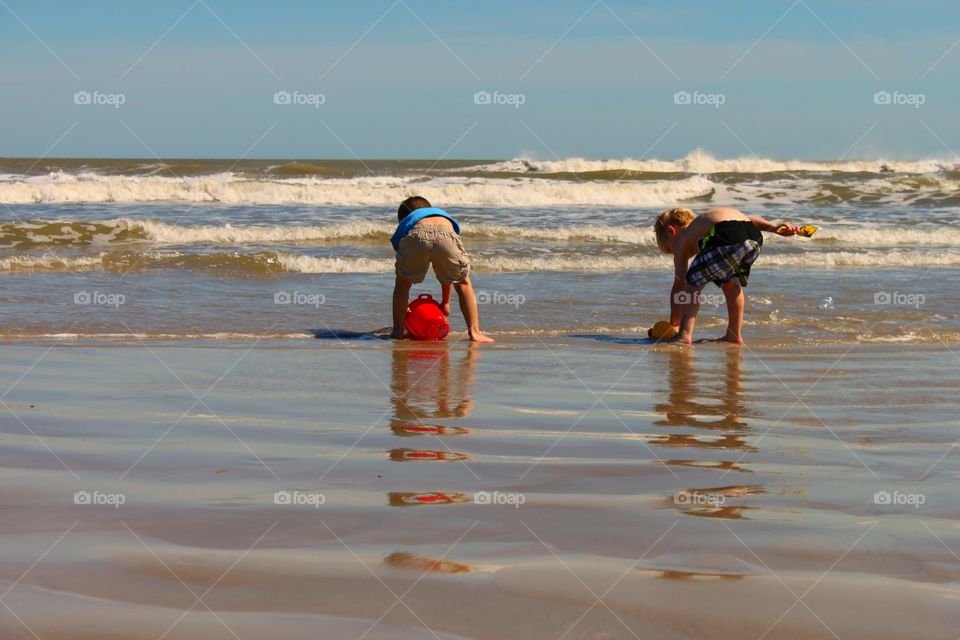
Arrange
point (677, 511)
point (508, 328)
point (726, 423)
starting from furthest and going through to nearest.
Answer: point (508, 328), point (726, 423), point (677, 511)

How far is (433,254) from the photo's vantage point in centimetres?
837

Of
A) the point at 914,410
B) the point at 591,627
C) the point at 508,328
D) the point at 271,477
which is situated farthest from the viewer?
the point at 508,328

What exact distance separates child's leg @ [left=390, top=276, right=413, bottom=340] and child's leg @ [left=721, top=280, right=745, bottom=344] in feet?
8.03

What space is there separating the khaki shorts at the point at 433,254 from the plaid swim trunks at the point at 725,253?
5.79ft

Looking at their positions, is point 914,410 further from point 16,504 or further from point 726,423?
point 16,504

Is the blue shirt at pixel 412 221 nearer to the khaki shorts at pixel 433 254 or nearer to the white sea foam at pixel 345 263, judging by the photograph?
the khaki shorts at pixel 433 254

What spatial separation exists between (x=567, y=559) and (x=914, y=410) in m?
3.23

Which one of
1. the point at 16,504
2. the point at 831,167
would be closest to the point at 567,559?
the point at 16,504

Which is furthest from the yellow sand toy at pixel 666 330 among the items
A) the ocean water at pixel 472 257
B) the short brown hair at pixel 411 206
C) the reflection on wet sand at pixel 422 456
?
Result: the reflection on wet sand at pixel 422 456

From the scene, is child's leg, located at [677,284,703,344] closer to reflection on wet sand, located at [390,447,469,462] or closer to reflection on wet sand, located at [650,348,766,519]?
reflection on wet sand, located at [650,348,766,519]

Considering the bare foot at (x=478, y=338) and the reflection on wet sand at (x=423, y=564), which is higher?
the bare foot at (x=478, y=338)

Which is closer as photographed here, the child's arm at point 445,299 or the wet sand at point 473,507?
the wet sand at point 473,507

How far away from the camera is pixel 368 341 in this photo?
8336 mm

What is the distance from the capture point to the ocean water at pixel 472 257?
9414 millimetres
